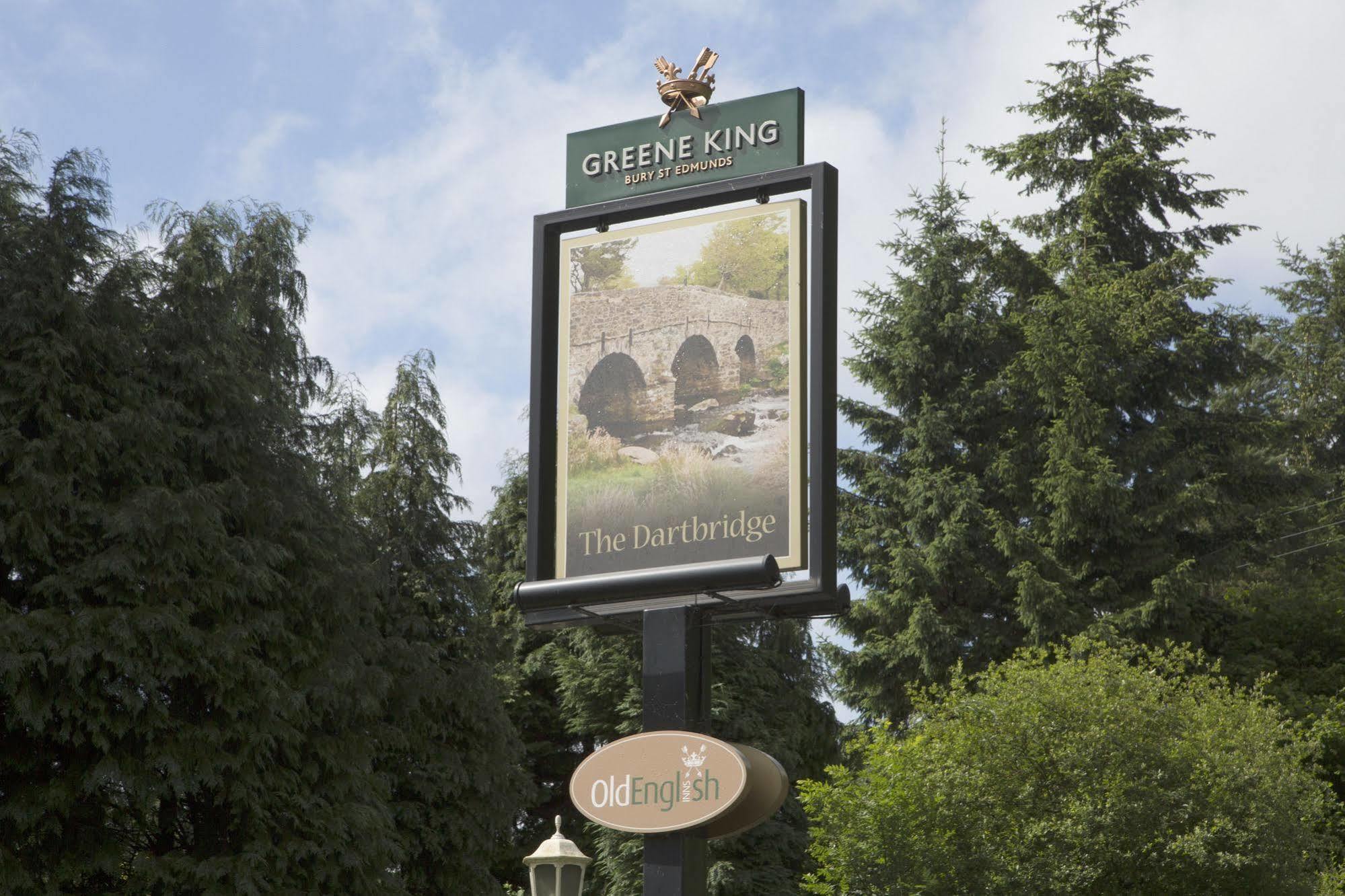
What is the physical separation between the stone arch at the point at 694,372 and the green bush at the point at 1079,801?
39.5ft

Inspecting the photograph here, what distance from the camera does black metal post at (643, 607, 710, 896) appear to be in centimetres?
1082

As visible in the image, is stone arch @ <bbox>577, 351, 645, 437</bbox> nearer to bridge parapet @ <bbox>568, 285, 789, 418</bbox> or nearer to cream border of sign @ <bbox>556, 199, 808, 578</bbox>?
bridge parapet @ <bbox>568, 285, 789, 418</bbox>

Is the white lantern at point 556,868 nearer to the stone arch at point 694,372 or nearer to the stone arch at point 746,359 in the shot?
the stone arch at point 694,372

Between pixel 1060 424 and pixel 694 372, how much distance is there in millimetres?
18875

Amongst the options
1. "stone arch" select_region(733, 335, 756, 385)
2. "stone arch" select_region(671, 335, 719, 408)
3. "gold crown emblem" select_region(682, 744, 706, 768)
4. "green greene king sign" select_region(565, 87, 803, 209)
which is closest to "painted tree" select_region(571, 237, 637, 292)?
"green greene king sign" select_region(565, 87, 803, 209)

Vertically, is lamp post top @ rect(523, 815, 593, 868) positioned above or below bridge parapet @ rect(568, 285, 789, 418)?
below

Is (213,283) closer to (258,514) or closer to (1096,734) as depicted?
(258,514)

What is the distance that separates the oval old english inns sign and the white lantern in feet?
6.02

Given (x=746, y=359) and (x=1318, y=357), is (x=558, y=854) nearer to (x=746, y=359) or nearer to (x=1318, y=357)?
(x=746, y=359)

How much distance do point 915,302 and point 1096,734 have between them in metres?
12.3

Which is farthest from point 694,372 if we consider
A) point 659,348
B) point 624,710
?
point 624,710

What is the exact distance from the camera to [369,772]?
23.9m

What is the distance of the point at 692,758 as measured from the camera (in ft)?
35.2

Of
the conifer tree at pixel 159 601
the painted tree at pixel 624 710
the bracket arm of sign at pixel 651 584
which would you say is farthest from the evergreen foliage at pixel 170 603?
the bracket arm of sign at pixel 651 584
